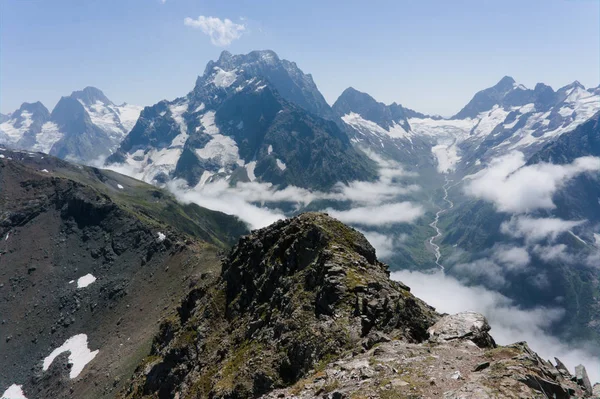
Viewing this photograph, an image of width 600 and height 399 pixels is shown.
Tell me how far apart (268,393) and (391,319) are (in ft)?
53.4

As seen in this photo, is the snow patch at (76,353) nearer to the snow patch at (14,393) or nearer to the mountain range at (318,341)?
the snow patch at (14,393)

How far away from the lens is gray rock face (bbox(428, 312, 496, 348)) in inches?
1574

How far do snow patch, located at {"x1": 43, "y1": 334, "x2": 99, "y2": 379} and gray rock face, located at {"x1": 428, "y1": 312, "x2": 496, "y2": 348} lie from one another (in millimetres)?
149775

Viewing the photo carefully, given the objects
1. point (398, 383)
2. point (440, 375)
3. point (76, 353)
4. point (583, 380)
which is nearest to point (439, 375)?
point (440, 375)

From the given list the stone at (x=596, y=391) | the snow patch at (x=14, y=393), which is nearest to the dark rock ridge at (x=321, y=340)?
the stone at (x=596, y=391)

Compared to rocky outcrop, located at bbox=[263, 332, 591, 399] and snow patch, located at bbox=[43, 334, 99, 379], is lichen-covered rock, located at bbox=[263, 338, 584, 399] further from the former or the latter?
snow patch, located at bbox=[43, 334, 99, 379]

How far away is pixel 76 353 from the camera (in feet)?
532

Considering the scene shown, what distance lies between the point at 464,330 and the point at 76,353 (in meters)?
169

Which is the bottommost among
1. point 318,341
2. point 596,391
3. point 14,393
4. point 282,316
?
point 14,393

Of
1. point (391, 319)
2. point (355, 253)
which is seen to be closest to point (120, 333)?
point (355, 253)

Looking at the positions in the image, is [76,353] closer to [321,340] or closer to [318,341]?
[318,341]

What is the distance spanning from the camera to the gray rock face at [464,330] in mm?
39969

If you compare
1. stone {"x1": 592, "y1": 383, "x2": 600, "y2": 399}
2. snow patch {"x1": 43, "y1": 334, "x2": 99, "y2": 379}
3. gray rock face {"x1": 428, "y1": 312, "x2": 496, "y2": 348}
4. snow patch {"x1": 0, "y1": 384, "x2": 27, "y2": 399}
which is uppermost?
gray rock face {"x1": 428, "y1": 312, "x2": 496, "y2": 348}

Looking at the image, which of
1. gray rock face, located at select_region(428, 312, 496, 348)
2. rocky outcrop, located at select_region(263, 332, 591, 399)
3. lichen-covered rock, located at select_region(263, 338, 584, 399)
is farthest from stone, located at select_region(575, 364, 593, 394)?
gray rock face, located at select_region(428, 312, 496, 348)
